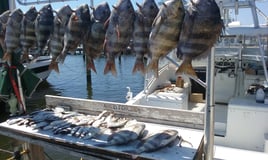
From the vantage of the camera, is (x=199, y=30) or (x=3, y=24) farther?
(x=3, y=24)

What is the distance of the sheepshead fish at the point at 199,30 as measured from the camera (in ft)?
8.43

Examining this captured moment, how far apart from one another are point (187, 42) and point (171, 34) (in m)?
0.18

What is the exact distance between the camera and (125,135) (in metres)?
3.20

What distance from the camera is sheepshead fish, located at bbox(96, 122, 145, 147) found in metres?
3.14

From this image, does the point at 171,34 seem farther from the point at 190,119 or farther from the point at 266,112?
the point at 266,112

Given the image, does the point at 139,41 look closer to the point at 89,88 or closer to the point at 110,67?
the point at 110,67

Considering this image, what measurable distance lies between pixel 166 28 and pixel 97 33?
34.2 inches

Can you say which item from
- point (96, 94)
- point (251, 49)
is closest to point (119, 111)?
point (251, 49)

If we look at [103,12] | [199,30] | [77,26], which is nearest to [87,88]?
[77,26]

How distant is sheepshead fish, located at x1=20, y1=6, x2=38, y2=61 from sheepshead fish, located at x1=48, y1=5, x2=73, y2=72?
358mm

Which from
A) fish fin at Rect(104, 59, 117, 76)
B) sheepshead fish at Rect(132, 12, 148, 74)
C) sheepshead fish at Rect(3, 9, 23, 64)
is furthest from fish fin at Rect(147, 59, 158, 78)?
sheepshead fish at Rect(3, 9, 23, 64)

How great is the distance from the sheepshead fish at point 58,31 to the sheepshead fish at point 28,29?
14.1 inches

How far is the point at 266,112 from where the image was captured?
4.74 metres

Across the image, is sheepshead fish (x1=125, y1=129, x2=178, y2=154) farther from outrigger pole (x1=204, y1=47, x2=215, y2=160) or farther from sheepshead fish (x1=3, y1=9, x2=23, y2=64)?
sheepshead fish (x1=3, y1=9, x2=23, y2=64)
